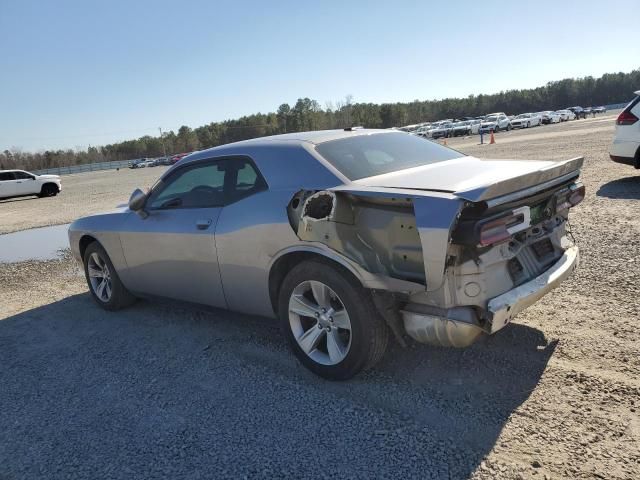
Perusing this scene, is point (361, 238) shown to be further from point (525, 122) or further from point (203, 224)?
point (525, 122)

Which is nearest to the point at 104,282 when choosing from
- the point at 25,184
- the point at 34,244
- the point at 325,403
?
the point at 325,403

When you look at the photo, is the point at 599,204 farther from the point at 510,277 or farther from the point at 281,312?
the point at 281,312

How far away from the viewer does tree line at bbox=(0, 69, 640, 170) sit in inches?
4616

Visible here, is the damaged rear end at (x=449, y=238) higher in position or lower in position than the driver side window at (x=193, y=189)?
lower

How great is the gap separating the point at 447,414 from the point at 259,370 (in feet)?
4.83

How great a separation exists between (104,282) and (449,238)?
14.0ft

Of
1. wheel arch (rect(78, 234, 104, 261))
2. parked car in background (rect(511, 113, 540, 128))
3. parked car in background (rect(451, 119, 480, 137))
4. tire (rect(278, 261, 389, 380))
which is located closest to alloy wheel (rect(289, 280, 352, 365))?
tire (rect(278, 261, 389, 380))

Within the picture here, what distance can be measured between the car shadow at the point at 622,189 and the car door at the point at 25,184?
25260 millimetres

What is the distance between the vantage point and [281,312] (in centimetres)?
380

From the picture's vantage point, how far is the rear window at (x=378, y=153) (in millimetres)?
3786

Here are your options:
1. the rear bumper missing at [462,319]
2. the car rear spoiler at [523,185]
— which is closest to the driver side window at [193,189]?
the rear bumper missing at [462,319]

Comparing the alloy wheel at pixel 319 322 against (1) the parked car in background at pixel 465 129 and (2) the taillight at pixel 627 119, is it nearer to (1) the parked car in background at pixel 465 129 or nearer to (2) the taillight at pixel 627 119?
(2) the taillight at pixel 627 119

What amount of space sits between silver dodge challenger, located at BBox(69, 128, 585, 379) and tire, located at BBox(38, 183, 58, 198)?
2483cm

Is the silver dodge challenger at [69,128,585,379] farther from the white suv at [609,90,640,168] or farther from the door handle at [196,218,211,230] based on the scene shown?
the white suv at [609,90,640,168]
